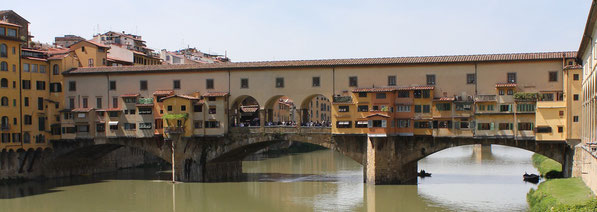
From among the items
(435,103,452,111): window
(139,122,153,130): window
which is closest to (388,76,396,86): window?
(435,103,452,111): window

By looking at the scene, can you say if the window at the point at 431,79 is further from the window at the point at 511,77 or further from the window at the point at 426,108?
the window at the point at 511,77

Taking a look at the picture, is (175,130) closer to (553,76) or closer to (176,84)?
(176,84)

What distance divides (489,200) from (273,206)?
11.8 meters

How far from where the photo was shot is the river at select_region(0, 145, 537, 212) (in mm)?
37750

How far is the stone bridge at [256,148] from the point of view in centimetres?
4206

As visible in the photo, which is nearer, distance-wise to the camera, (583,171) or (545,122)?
(583,171)

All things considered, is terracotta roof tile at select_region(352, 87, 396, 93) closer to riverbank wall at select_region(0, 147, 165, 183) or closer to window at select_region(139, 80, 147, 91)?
window at select_region(139, 80, 147, 91)

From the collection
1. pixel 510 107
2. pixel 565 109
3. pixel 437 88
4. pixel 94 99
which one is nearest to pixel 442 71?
pixel 437 88

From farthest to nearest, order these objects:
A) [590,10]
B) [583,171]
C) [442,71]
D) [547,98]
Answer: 1. [442,71]
2. [547,98]
3. [583,171]
4. [590,10]

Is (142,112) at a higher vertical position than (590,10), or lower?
lower

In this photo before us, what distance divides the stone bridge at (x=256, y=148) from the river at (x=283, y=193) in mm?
1309

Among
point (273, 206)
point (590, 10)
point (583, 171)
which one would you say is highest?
point (590, 10)

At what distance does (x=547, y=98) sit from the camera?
39.8 meters

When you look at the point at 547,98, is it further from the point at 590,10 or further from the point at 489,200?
the point at 590,10
